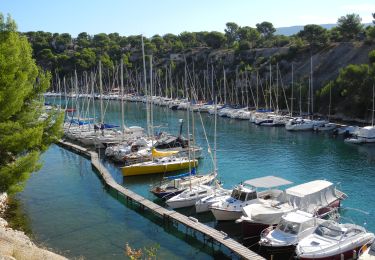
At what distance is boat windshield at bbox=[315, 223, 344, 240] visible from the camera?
797 inches

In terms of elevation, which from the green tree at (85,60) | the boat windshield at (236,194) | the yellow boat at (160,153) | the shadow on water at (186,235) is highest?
the green tree at (85,60)

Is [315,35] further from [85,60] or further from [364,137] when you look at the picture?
[85,60]

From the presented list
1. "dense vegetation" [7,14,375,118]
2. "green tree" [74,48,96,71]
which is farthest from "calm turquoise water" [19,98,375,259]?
"green tree" [74,48,96,71]

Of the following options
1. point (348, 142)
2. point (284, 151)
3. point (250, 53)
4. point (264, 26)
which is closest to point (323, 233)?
point (284, 151)

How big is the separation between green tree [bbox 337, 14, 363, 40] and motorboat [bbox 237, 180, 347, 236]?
2938 inches

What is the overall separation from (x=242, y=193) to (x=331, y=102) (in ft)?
160

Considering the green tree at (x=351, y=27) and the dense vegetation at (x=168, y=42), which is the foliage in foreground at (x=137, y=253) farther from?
the green tree at (x=351, y=27)

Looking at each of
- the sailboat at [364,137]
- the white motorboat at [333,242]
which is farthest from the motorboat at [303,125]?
the white motorboat at [333,242]

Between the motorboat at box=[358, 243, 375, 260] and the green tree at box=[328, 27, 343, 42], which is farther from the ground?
the green tree at box=[328, 27, 343, 42]

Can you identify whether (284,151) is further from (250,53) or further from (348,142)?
A: (250,53)

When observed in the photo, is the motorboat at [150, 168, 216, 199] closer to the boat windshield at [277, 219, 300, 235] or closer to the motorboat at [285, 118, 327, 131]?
the boat windshield at [277, 219, 300, 235]

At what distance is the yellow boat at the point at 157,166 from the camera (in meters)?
37.0

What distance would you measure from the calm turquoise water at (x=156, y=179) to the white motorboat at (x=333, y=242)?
3358 mm

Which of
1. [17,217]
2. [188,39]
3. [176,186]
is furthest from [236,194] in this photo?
[188,39]
